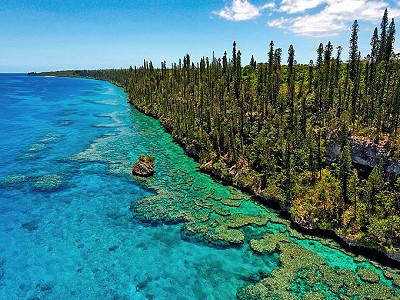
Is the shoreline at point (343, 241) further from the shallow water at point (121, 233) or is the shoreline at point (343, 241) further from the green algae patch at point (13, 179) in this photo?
the green algae patch at point (13, 179)

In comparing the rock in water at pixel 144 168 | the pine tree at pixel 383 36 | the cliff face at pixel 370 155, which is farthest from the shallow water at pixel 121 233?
the pine tree at pixel 383 36

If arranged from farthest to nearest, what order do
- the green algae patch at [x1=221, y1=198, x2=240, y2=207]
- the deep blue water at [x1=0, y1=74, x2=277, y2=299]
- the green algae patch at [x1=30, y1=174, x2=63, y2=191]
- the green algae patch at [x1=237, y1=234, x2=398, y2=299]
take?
the green algae patch at [x1=30, y1=174, x2=63, y2=191]
the green algae patch at [x1=221, y1=198, x2=240, y2=207]
the deep blue water at [x1=0, y1=74, x2=277, y2=299]
the green algae patch at [x1=237, y1=234, x2=398, y2=299]

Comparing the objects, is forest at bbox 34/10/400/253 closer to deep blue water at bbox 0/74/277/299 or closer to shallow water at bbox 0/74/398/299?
shallow water at bbox 0/74/398/299

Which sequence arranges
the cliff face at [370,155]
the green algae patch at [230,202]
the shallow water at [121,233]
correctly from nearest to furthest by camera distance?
the shallow water at [121,233] < the cliff face at [370,155] < the green algae patch at [230,202]

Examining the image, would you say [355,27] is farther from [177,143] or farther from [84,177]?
[84,177]

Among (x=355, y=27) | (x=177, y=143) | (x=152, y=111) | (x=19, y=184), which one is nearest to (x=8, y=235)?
(x=19, y=184)

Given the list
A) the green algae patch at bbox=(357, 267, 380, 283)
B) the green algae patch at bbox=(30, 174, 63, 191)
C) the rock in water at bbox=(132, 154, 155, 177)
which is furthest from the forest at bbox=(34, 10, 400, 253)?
the green algae patch at bbox=(30, 174, 63, 191)
